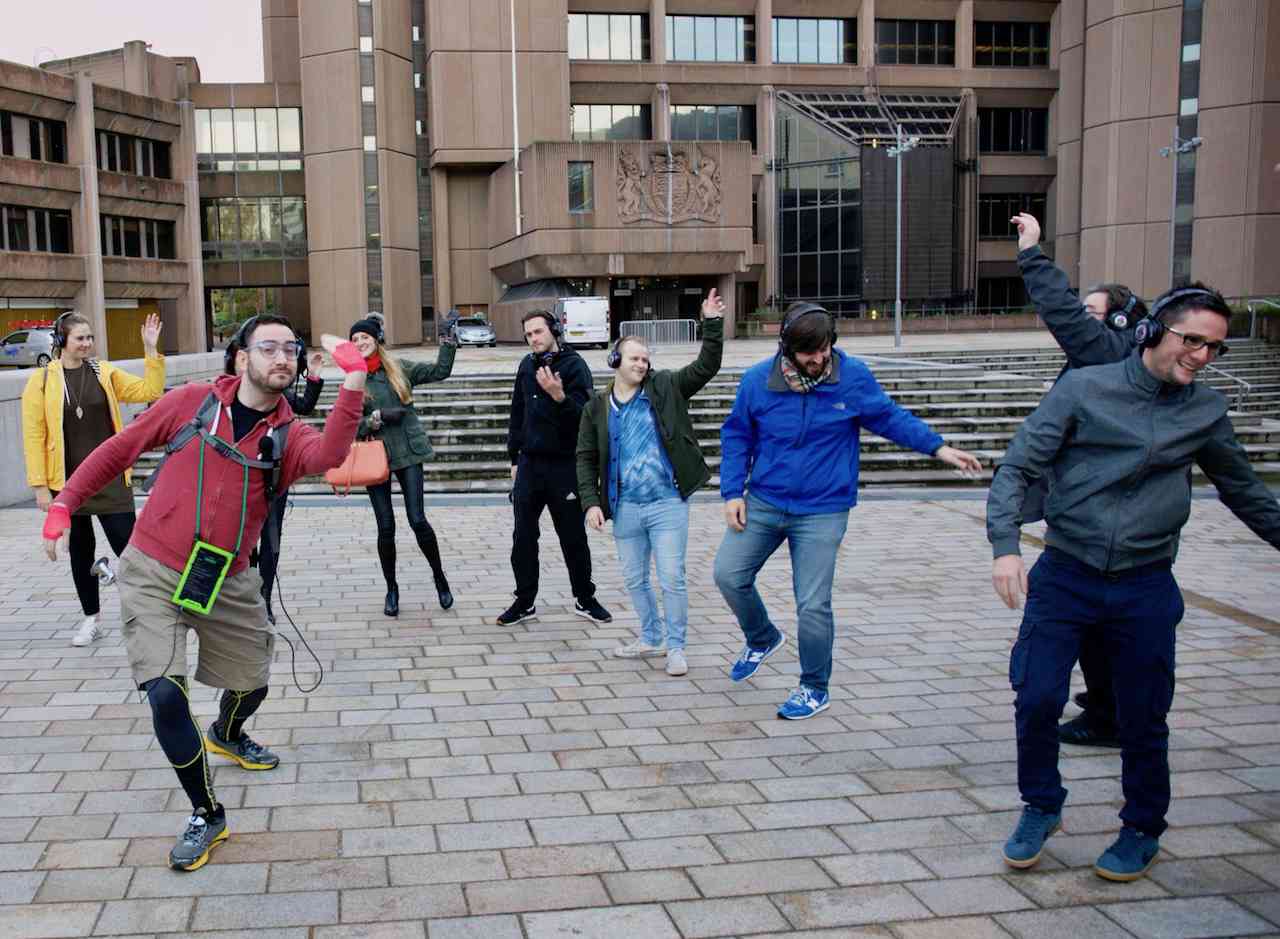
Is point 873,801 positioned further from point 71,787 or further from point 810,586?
A: point 71,787

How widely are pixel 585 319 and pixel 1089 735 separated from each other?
38816 mm

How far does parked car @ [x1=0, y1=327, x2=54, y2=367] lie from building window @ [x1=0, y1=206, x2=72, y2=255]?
10187mm

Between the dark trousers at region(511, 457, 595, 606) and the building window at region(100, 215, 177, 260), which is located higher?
the building window at region(100, 215, 177, 260)

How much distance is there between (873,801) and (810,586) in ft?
4.05

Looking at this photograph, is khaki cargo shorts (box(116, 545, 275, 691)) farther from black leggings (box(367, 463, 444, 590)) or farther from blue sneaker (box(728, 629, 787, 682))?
black leggings (box(367, 463, 444, 590))

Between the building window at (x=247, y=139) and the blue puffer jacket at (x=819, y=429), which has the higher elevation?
the building window at (x=247, y=139)

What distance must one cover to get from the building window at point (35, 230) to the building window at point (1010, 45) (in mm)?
41388

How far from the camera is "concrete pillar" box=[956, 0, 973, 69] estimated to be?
57.4m

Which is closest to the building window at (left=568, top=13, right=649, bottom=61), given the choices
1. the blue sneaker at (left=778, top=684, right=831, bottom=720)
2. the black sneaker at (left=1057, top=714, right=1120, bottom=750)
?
the blue sneaker at (left=778, top=684, right=831, bottom=720)

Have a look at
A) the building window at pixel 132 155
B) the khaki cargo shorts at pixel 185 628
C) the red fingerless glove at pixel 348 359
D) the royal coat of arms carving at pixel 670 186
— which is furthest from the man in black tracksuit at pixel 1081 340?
the building window at pixel 132 155

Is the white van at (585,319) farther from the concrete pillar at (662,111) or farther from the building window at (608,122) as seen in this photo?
the building window at (608,122)

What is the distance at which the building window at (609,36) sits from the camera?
55531 millimetres

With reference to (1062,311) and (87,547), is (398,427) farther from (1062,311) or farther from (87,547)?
(1062,311)

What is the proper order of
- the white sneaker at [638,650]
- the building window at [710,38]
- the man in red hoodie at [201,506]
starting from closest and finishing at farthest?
the man in red hoodie at [201,506] → the white sneaker at [638,650] → the building window at [710,38]
